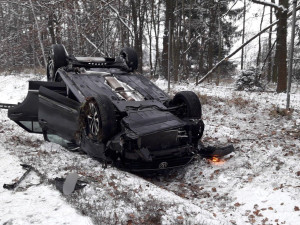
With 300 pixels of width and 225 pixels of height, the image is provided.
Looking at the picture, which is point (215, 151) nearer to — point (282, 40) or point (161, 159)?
point (161, 159)

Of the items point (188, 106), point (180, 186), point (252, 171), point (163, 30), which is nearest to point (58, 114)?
point (188, 106)

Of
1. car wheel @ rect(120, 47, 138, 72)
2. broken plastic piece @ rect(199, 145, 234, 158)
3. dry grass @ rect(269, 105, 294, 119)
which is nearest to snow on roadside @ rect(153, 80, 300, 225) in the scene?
dry grass @ rect(269, 105, 294, 119)

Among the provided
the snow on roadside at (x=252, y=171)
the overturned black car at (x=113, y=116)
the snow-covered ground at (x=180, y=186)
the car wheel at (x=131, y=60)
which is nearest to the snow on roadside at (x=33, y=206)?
the snow-covered ground at (x=180, y=186)

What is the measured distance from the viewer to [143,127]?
210 inches

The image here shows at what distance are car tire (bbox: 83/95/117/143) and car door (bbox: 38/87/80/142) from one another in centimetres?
46

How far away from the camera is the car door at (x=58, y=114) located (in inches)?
239

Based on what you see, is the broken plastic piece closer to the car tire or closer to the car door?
the car tire

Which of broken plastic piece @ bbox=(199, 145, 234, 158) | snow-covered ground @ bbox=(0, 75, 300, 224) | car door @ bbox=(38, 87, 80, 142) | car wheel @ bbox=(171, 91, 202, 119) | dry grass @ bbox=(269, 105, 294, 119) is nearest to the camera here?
snow-covered ground @ bbox=(0, 75, 300, 224)

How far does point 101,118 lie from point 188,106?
73.8 inches

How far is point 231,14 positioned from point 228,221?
936 inches

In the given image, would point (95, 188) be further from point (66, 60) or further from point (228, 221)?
point (66, 60)

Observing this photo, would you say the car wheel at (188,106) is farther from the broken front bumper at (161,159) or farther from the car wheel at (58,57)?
the car wheel at (58,57)

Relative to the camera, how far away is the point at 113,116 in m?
5.39

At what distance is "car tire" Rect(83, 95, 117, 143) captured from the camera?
5297mm
